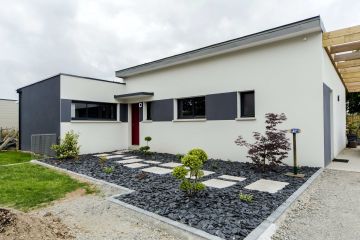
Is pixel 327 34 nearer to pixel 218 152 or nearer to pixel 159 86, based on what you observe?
pixel 218 152

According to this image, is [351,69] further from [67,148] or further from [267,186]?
[67,148]

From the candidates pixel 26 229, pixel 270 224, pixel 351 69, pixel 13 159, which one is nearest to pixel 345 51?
pixel 351 69

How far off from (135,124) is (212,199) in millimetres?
9258

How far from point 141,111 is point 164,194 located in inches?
320

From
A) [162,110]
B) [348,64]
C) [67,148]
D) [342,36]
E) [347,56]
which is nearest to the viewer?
[342,36]

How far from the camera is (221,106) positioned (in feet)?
29.7

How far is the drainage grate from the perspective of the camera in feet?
34.2

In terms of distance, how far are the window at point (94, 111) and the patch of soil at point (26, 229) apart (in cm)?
841

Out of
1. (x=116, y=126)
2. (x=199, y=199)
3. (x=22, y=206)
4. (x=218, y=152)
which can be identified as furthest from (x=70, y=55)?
(x=199, y=199)

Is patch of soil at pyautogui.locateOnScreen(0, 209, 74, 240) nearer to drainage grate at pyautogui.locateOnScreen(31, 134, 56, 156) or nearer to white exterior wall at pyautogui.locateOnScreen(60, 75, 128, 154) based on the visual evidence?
white exterior wall at pyautogui.locateOnScreen(60, 75, 128, 154)

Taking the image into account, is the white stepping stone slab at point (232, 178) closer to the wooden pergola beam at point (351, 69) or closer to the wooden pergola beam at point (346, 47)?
the wooden pergola beam at point (346, 47)

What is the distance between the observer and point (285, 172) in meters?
6.71

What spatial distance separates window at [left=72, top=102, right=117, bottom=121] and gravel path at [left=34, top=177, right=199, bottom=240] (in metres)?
7.19

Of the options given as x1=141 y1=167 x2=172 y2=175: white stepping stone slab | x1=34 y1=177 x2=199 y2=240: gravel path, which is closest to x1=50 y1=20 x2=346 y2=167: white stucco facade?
x1=141 y1=167 x2=172 y2=175: white stepping stone slab
